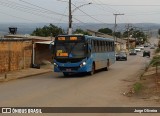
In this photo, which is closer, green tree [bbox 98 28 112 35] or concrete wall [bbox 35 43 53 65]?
concrete wall [bbox 35 43 53 65]

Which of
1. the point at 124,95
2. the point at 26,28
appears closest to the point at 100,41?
the point at 124,95

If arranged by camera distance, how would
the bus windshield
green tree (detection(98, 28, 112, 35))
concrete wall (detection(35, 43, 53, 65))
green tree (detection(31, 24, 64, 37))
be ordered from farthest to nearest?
green tree (detection(98, 28, 112, 35)) < green tree (detection(31, 24, 64, 37)) < concrete wall (detection(35, 43, 53, 65)) < the bus windshield

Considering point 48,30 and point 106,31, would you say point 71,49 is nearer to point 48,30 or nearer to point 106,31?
point 48,30

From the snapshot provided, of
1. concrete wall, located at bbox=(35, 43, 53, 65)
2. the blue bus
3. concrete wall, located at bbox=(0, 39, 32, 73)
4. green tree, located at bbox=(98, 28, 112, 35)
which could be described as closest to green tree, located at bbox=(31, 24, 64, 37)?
concrete wall, located at bbox=(35, 43, 53, 65)

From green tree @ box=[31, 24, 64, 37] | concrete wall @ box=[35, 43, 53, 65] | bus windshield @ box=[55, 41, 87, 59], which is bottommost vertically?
concrete wall @ box=[35, 43, 53, 65]

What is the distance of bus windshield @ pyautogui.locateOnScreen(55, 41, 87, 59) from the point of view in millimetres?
28109

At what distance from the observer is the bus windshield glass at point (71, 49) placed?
2811 cm

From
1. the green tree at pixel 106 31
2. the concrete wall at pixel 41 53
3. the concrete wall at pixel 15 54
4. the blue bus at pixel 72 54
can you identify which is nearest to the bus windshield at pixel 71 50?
the blue bus at pixel 72 54

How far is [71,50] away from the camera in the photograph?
28.1 m

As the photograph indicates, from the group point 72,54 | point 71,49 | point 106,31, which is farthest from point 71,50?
point 106,31

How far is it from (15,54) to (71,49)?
26.2 ft

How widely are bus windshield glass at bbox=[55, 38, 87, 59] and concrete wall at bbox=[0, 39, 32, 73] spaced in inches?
219

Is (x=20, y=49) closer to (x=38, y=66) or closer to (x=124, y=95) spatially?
(x=38, y=66)

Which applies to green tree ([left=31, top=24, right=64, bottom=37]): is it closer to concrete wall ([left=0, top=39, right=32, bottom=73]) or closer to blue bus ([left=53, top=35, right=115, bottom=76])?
concrete wall ([left=0, top=39, right=32, bottom=73])
